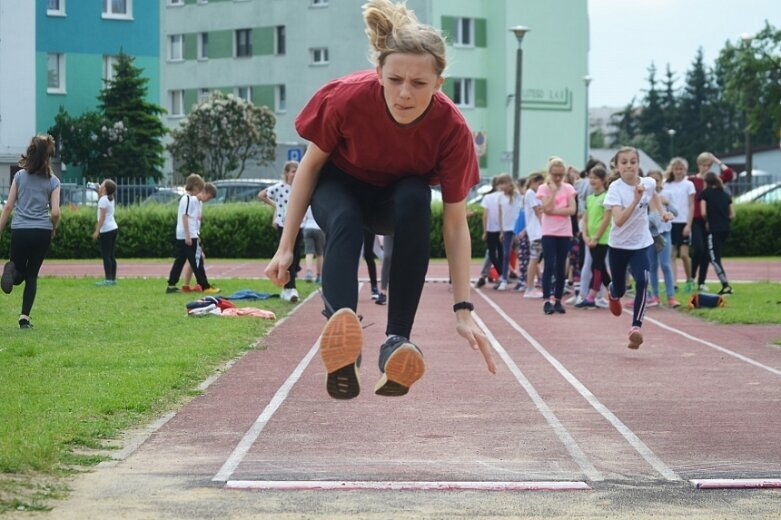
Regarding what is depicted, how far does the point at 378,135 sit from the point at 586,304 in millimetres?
12927

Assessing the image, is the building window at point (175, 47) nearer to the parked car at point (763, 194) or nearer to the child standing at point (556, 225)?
the parked car at point (763, 194)

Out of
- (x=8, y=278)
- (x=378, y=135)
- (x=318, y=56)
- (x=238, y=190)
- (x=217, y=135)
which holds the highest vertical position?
(x=318, y=56)

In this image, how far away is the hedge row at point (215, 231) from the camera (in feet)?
107

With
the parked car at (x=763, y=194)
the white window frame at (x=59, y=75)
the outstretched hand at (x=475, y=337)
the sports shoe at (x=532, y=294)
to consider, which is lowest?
the sports shoe at (x=532, y=294)

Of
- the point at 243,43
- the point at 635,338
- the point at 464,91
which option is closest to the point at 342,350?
the point at 635,338

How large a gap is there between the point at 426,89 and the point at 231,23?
6230cm

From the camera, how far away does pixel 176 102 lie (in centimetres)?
6925

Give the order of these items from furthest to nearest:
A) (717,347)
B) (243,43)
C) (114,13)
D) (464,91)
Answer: (243,43) < (464,91) < (114,13) < (717,347)

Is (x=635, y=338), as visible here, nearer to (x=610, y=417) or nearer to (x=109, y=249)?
(x=610, y=417)

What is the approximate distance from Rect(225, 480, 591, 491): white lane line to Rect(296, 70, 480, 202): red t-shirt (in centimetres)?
155

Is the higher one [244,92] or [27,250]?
[244,92]

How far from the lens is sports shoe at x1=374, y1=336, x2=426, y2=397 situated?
18.7ft

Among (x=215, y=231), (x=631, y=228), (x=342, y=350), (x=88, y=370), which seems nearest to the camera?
(x=342, y=350)

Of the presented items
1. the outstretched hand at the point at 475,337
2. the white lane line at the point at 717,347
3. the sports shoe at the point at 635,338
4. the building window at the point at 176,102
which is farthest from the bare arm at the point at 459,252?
the building window at the point at 176,102
